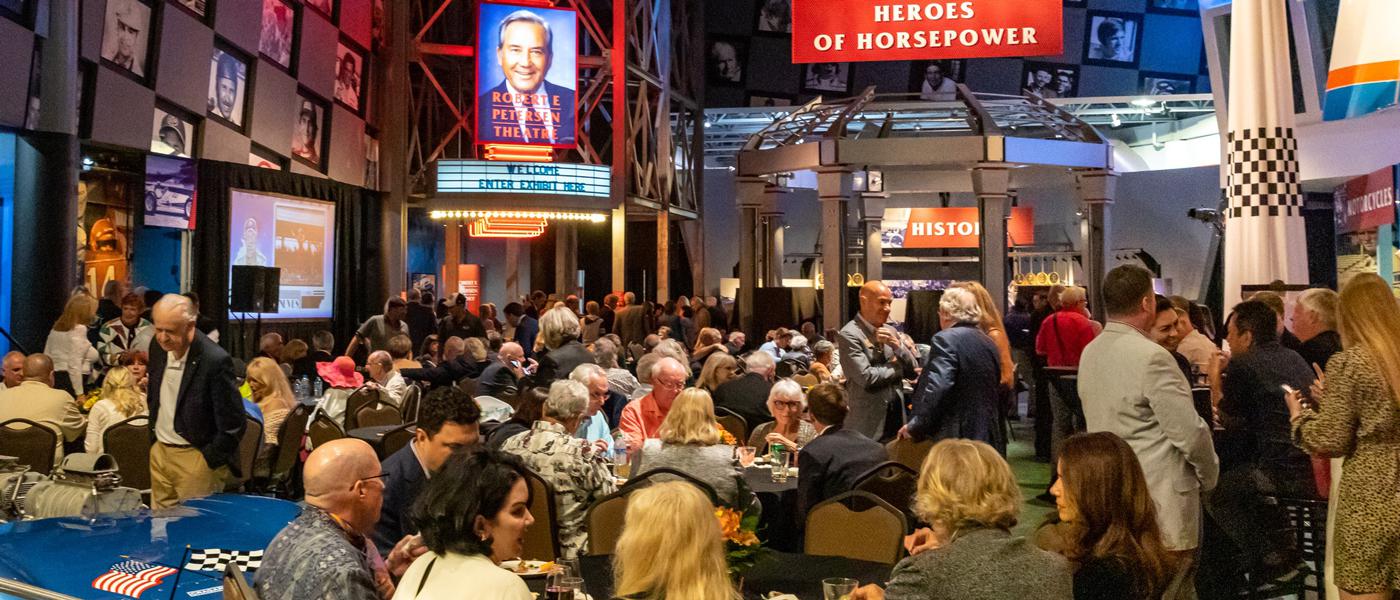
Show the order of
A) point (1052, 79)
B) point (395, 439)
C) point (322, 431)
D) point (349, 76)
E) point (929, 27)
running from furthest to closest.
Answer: point (1052, 79), point (349, 76), point (929, 27), point (322, 431), point (395, 439)

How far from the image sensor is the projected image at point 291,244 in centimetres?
1508

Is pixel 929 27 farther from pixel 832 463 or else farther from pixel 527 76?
pixel 527 76

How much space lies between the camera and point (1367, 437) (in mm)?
3791

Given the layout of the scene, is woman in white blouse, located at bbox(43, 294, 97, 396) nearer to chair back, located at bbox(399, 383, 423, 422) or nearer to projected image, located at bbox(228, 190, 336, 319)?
chair back, located at bbox(399, 383, 423, 422)

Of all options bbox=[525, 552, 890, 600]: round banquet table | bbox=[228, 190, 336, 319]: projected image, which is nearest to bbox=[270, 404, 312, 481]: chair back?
bbox=[525, 552, 890, 600]: round banquet table

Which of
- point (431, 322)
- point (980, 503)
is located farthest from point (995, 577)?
point (431, 322)

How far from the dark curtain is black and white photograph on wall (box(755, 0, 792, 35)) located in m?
10.4

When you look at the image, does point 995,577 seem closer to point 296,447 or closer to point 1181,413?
point 1181,413

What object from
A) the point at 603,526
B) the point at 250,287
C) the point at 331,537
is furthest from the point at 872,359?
the point at 250,287

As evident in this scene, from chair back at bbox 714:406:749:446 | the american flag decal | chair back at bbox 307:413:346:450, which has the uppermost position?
chair back at bbox 714:406:749:446

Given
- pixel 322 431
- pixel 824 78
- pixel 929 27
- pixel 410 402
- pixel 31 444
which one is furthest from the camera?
pixel 824 78

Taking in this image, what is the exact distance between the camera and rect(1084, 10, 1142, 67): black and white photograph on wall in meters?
24.4

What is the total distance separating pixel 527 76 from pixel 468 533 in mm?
16312

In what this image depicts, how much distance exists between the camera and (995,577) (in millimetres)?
2707
